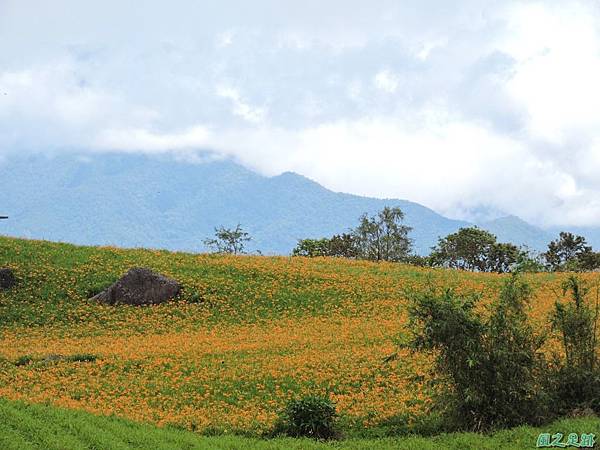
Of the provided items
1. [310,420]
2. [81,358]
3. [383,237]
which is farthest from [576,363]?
[383,237]

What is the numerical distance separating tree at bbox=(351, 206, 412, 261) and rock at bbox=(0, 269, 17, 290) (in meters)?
60.4

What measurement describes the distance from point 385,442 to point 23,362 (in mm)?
15256

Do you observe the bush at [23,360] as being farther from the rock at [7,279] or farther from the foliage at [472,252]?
the foliage at [472,252]

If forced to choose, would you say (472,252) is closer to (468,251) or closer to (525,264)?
(468,251)

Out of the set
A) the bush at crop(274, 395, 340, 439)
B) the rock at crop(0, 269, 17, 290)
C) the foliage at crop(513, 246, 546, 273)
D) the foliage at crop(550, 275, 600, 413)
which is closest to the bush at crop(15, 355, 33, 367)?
the bush at crop(274, 395, 340, 439)

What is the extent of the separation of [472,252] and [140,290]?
187ft

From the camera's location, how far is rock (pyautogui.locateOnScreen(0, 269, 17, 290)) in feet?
121

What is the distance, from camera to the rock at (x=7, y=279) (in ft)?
121

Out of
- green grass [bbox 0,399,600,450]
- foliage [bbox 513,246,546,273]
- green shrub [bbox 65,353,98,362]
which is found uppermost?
foliage [bbox 513,246,546,273]

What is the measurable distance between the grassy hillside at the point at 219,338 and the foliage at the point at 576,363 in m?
3.38

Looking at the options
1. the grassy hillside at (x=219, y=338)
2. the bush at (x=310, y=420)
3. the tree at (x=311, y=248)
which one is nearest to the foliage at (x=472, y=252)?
the tree at (x=311, y=248)

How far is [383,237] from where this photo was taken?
309ft

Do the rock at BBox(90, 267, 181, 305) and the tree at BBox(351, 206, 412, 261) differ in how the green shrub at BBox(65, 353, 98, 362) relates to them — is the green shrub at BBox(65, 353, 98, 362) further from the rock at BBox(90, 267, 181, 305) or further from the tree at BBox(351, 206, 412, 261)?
the tree at BBox(351, 206, 412, 261)

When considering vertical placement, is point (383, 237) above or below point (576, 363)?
above
